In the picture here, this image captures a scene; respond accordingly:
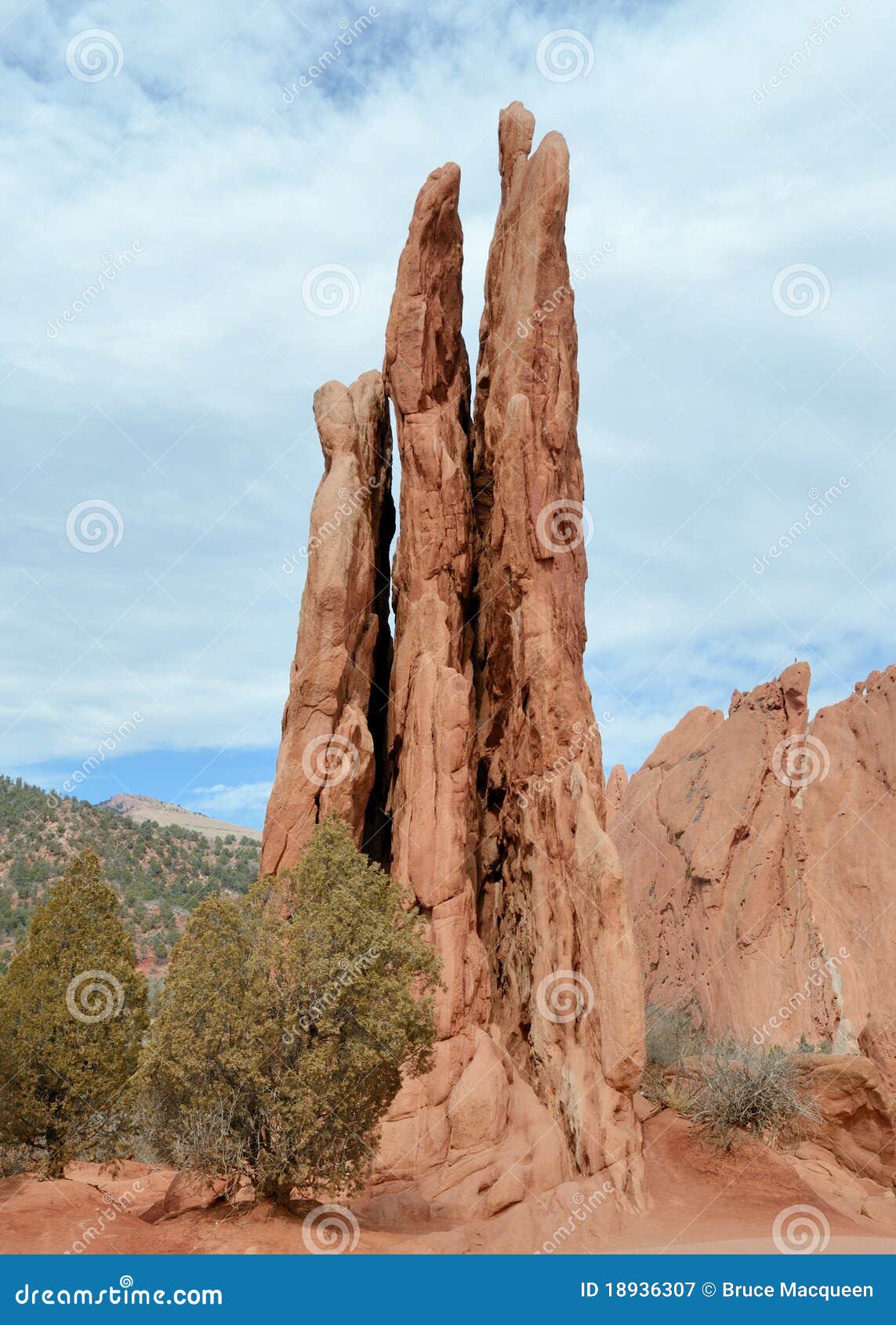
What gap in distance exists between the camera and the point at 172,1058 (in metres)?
15.2

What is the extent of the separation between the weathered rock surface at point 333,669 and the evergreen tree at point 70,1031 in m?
4.08

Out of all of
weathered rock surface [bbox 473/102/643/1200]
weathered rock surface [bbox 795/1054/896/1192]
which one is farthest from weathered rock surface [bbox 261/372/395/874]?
weathered rock surface [bbox 795/1054/896/1192]

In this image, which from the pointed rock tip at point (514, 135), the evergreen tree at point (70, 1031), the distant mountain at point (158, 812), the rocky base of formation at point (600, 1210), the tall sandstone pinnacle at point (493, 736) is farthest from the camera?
the distant mountain at point (158, 812)

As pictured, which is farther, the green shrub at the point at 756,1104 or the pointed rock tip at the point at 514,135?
the pointed rock tip at the point at 514,135

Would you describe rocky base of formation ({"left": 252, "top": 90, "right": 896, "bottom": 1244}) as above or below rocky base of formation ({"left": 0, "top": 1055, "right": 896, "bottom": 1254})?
above

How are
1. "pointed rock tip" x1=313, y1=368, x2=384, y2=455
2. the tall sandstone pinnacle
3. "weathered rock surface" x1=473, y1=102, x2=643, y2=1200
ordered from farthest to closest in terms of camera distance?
"pointed rock tip" x1=313, y1=368, x2=384, y2=455, "weathered rock surface" x1=473, y1=102, x2=643, y2=1200, the tall sandstone pinnacle

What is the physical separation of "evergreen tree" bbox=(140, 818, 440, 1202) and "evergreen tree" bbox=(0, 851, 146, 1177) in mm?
5149

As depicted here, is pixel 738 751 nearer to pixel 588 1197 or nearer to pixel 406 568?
pixel 406 568

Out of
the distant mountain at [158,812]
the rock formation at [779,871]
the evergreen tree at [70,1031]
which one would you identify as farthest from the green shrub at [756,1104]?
the distant mountain at [158,812]

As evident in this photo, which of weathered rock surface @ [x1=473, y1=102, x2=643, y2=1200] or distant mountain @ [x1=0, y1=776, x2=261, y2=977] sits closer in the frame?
weathered rock surface @ [x1=473, y1=102, x2=643, y2=1200]

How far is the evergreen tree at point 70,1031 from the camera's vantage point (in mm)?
20031

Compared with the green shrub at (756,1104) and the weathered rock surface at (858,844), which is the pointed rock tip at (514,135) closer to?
the weathered rock surface at (858,844)

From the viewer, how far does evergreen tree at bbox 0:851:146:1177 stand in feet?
65.7

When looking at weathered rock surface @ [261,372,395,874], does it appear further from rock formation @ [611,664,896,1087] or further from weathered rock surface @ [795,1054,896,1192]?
rock formation @ [611,664,896,1087]
